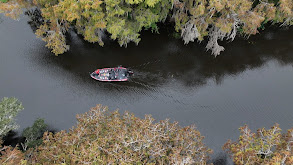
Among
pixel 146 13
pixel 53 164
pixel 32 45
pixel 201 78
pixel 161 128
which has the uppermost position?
pixel 146 13

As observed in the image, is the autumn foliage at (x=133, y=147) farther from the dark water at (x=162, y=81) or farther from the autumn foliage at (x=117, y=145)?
the dark water at (x=162, y=81)

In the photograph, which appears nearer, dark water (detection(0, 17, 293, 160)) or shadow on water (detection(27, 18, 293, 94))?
dark water (detection(0, 17, 293, 160))

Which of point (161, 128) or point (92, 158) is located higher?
point (161, 128)

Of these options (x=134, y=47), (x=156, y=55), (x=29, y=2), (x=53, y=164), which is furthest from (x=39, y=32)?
(x=53, y=164)

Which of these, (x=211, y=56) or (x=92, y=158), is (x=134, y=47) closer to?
(x=211, y=56)

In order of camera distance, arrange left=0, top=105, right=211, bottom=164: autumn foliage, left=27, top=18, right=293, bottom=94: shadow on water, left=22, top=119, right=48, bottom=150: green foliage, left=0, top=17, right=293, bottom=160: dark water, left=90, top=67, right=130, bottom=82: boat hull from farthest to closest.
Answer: left=27, top=18, right=293, bottom=94: shadow on water < left=90, top=67, right=130, bottom=82: boat hull < left=0, top=17, right=293, bottom=160: dark water < left=22, top=119, right=48, bottom=150: green foliage < left=0, top=105, right=211, bottom=164: autumn foliage

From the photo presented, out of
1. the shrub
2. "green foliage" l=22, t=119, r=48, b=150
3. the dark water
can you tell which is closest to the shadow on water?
the dark water

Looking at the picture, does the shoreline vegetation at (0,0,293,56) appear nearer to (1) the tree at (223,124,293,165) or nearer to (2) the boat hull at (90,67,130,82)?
(2) the boat hull at (90,67,130,82)
